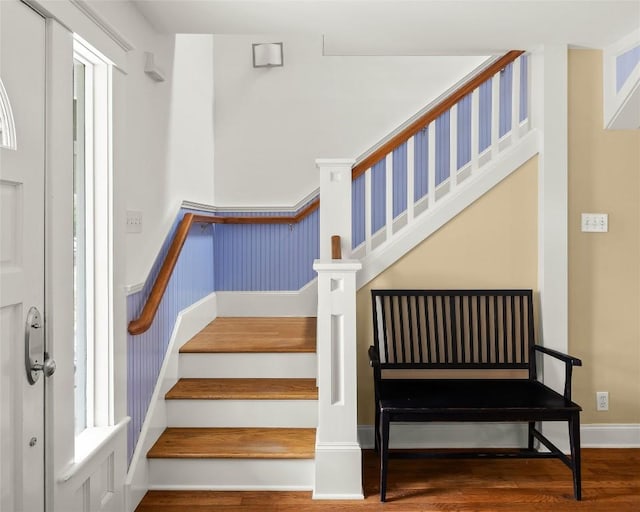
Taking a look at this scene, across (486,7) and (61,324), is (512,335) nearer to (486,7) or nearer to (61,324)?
(486,7)

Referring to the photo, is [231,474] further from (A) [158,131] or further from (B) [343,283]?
(A) [158,131]

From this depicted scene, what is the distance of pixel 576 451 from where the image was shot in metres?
2.56

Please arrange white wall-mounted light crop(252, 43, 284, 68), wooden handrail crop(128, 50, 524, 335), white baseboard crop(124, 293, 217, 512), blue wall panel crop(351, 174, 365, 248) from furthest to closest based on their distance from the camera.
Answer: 1. white wall-mounted light crop(252, 43, 284, 68)
2. blue wall panel crop(351, 174, 365, 248)
3. wooden handrail crop(128, 50, 524, 335)
4. white baseboard crop(124, 293, 217, 512)

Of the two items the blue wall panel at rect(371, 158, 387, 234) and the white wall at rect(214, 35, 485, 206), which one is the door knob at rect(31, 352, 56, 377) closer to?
the white wall at rect(214, 35, 485, 206)

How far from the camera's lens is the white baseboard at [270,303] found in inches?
172

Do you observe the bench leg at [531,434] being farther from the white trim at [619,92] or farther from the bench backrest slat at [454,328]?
the white trim at [619,92]

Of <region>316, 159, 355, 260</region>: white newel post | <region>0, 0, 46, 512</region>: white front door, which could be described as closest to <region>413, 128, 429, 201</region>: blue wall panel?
<region>316, 159, 355, 260</region>: white newel post

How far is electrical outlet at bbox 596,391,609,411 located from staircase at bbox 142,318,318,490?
5.54 ft

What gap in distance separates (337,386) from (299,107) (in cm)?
248

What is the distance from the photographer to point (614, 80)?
122 inches

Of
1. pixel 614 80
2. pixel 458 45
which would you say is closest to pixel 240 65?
pixel 458 45

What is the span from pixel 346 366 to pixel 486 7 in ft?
6.03

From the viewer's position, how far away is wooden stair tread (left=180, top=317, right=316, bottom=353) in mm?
3174

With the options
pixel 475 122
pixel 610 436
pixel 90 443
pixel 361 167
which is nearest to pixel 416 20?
pixel 475 122
